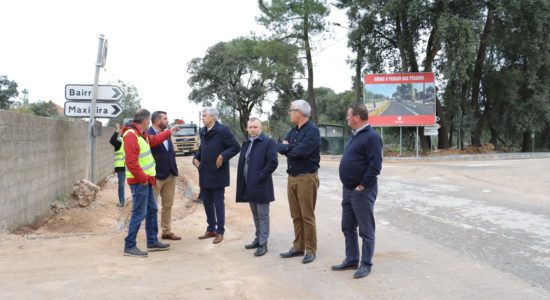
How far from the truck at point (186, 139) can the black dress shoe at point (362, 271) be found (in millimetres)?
29844

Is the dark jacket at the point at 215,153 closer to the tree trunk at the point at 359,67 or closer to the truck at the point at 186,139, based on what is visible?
the tree trunk at the point at 359,67

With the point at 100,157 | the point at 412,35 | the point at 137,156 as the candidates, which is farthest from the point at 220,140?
the point at 412,35

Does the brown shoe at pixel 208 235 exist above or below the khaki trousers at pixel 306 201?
below

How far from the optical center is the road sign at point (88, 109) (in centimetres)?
963

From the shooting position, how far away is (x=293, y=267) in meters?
5.60

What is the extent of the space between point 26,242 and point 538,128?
32754 millimetres

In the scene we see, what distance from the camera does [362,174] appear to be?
513cm

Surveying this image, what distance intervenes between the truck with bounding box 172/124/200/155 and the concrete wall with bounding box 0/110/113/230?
23161mm

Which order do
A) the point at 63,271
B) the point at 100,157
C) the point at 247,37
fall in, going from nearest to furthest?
1. the point at 63,271
2. the point at 100,157
3. the point at 247,37

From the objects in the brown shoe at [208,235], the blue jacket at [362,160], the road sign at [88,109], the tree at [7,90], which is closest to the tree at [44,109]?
the tree at [7,90]

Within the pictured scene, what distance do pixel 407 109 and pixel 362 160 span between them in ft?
76.6

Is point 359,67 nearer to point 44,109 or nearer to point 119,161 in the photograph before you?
point 44,109

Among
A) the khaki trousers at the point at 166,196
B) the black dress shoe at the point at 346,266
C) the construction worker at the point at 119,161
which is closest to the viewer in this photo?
the black dress shoe at the point at 346,266

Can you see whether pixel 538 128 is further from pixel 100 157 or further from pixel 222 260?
pixel 222 260
